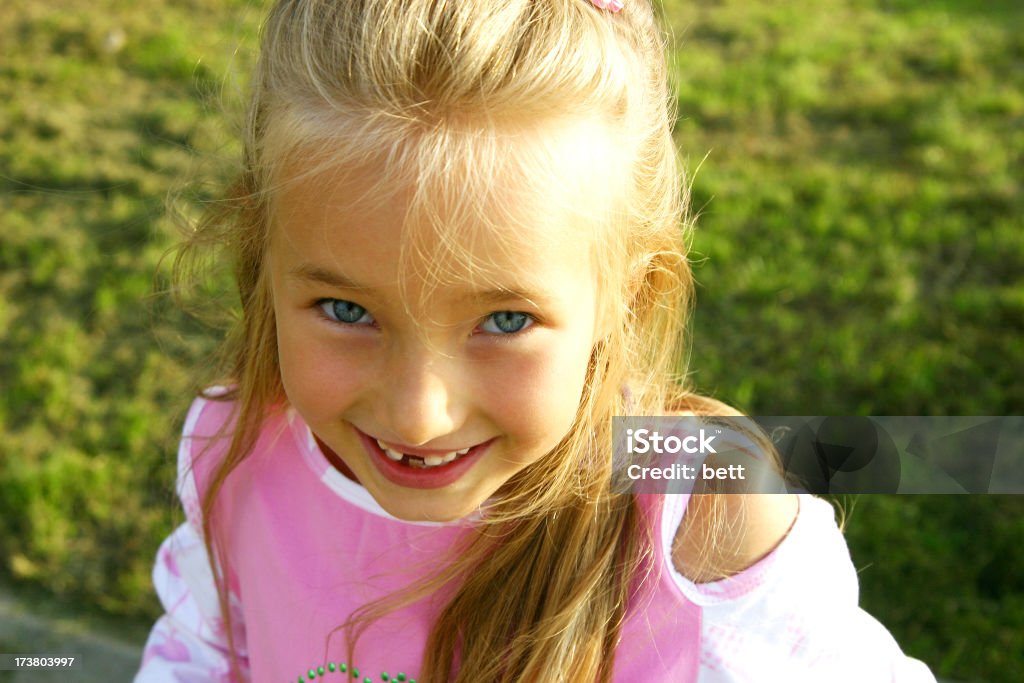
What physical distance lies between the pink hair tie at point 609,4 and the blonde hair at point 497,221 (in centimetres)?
1

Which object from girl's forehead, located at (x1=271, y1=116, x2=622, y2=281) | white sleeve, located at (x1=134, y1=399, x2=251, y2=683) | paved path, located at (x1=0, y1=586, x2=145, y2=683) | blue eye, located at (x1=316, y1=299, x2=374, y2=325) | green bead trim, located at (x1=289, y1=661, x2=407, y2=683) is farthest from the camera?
paved path, located at (x1=0, y1=586, x2=145, y2=683)

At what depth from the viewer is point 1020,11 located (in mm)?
4613

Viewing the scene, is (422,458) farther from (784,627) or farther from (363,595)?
(784,627)

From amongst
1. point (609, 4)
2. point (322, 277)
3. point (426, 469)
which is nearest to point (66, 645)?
point (426, 469)

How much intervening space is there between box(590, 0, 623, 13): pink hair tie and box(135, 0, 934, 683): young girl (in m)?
0.01

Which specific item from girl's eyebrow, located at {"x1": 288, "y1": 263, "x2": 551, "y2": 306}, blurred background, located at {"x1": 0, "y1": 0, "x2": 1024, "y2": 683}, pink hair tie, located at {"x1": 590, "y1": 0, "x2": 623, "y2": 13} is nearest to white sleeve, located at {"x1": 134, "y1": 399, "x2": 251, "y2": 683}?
blurred background, located at {"x1": 0, "y1": 0, "x2": 1024, "y2": 683}

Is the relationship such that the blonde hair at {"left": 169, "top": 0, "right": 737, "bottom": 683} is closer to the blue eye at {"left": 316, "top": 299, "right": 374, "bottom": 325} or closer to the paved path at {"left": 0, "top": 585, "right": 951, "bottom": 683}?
the blue eye at {"left": 316, "top": 299, "right": 374, "bottom": 325}

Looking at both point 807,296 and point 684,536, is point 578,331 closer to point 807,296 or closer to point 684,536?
point 684,536

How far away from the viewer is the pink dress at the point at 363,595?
1332mm

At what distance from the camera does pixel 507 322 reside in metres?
1.22

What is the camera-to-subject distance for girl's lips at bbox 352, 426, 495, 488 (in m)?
1.31

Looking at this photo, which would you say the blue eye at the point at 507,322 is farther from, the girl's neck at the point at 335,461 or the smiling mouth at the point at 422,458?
the girl's neck at the point at 335,461

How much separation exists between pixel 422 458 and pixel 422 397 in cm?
15

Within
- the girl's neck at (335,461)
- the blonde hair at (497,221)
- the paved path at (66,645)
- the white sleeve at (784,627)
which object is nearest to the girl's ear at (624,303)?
the blonde hair at (497,221)
